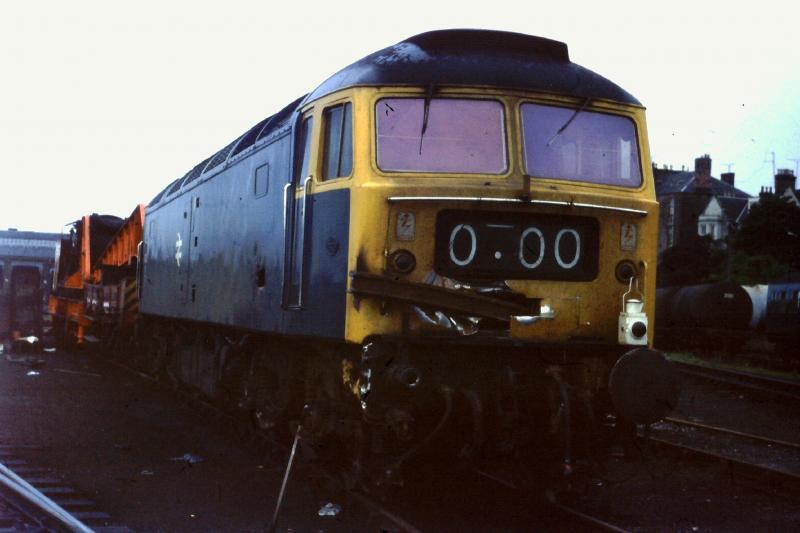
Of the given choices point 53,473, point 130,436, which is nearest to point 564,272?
point 53,473

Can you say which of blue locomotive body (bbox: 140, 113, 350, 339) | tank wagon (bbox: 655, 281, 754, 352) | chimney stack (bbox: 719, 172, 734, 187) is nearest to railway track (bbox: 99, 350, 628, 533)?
blue locomotive body (bbox: 140, 113, 350, 339)

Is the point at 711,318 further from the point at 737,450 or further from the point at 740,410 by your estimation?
the point at 737,450

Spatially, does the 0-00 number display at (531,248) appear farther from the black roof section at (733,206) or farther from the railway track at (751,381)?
the black roof section at (733,206)

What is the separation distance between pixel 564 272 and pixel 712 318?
2318 cm

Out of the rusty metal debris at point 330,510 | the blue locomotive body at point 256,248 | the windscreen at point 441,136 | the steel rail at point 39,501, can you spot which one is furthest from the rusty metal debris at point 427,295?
the steel rail at point 39,501

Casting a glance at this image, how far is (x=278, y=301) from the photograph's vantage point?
8477 millimetres

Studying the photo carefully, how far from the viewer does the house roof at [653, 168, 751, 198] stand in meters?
79.9

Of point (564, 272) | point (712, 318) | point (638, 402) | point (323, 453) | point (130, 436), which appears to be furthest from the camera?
point (712, 318)

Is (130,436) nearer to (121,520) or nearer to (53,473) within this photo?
Result: (53,473)

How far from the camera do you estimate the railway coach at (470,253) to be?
7.07 meters

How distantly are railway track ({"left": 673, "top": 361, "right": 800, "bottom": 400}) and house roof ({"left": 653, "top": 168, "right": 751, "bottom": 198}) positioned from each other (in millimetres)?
60797

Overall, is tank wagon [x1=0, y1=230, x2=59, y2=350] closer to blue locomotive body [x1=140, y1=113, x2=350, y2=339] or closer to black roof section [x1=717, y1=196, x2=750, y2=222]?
blue locomotive body [x1=140, y1=113, x2=350, y2=339]

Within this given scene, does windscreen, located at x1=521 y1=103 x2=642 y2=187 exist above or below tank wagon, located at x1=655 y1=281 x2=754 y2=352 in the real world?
above

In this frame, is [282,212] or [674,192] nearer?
[282,212]
